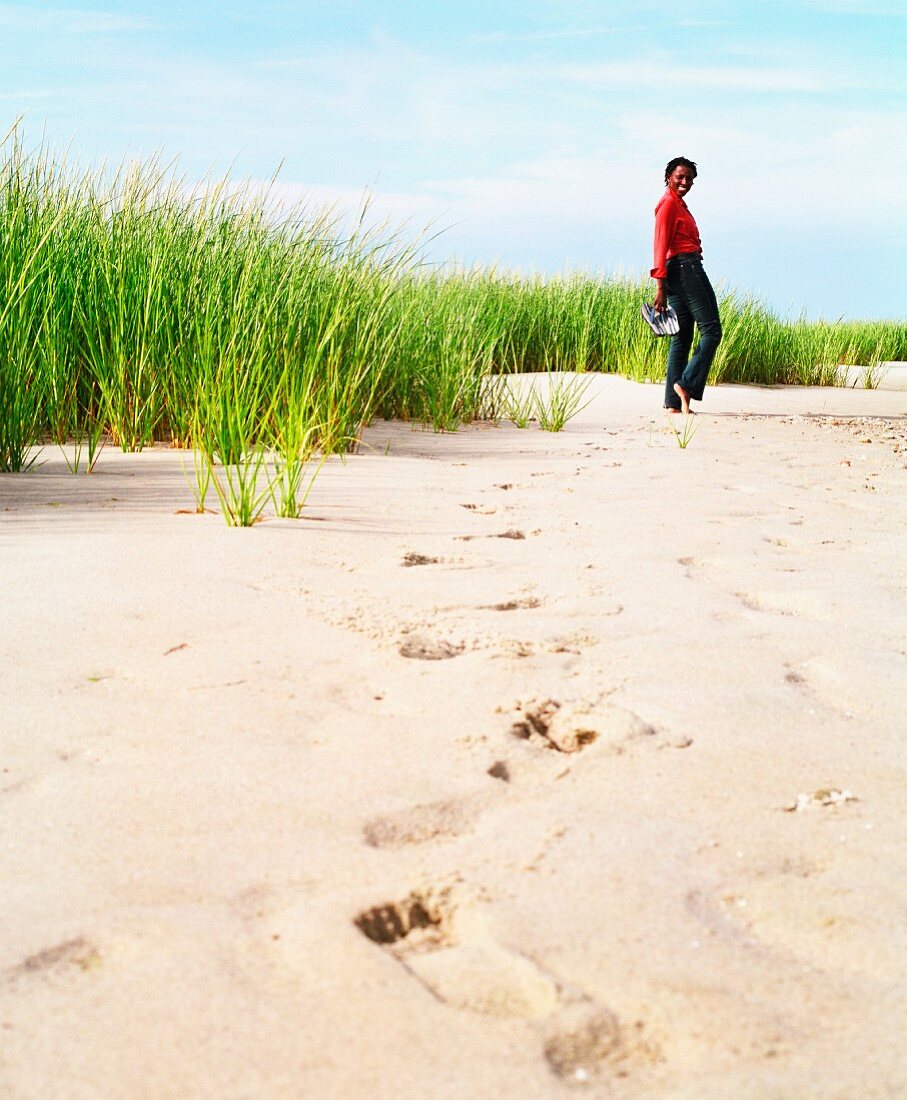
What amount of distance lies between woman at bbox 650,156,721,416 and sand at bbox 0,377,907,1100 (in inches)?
157

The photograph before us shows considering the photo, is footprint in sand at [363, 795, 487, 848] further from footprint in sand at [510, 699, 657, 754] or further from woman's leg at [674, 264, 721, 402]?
woman's leg at [674, 264, 721, 402]

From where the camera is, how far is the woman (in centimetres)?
634

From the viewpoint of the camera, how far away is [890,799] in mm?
1487

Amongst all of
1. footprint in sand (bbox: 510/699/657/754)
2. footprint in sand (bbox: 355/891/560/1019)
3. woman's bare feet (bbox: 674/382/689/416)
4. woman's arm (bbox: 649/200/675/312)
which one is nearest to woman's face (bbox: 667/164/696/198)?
woman's arm (bbox: 649/200/675/312)

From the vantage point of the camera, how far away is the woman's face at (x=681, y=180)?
639 cm

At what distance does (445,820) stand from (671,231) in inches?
220

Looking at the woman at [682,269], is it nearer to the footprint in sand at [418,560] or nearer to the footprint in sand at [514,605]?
the footprint in sand at [418,560]

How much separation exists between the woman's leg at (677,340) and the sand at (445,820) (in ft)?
13.4

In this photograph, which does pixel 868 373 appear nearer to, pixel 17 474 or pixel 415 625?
pixel 17 474

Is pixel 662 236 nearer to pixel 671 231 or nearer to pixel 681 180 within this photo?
pixel 671 231

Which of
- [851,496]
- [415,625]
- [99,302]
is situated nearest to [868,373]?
[851,496]

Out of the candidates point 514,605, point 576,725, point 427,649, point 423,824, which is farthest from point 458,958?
point 514,605

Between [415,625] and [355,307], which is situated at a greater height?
[355,307]

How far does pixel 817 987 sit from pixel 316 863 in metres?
0.54
